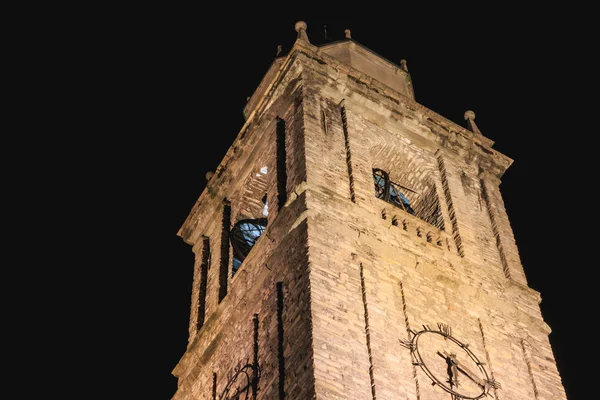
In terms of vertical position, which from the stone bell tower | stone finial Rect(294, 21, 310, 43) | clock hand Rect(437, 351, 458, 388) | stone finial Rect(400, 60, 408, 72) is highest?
stone finial Rect(400, 60, 408, 72)

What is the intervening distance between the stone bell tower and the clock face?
1.3 inches

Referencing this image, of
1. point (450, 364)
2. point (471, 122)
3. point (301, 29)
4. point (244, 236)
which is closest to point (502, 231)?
point (471, 122)

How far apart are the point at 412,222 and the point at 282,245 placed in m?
3.02

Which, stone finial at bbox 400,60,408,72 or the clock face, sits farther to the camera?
stone finial at bbox 400,60,408,72

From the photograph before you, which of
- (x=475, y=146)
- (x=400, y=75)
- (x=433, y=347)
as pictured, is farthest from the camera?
(x=400, y=75)

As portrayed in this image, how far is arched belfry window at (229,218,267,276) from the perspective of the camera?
26.4 meters

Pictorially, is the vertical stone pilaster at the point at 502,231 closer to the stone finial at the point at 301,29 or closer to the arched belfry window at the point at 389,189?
the arched belfry window at the point at 389,189

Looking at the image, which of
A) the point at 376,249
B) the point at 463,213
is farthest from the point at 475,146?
the point at 376,249

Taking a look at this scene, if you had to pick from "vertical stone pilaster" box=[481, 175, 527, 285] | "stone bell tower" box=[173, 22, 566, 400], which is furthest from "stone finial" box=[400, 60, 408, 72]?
"vertical stone pilaster" box=[481, 175, 527, 285]

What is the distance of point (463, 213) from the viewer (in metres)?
26.4

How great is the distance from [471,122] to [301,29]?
4953 millimetres

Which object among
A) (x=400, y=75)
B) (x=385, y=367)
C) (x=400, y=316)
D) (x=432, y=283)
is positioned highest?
(x=400, y=75)

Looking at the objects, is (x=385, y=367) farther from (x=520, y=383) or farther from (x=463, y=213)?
(x=463, y=213)

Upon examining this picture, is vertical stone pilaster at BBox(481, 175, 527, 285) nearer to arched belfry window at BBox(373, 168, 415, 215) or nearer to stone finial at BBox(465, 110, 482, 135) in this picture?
stone finial at BBox(465, 110, 482, 135)
